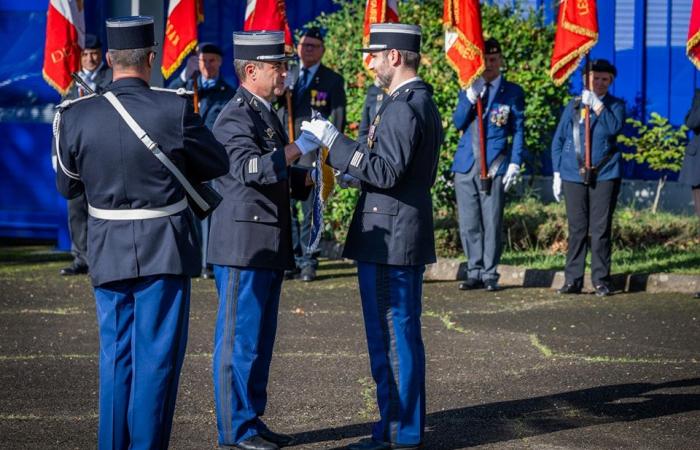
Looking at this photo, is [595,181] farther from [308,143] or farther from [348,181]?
[308,143]

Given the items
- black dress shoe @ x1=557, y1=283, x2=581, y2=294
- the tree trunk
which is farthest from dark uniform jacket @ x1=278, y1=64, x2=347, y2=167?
the tree trunk

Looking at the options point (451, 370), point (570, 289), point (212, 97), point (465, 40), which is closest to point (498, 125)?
point (465, 40)

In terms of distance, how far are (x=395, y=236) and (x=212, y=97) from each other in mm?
6319

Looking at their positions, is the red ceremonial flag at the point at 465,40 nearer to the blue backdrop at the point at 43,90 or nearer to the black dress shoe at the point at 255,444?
the blue backdrop at the point at 43,90

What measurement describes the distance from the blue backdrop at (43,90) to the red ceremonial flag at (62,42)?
160 centimetres

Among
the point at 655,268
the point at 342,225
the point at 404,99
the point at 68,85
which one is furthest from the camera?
the point at 342,225

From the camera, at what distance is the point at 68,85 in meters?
12.7

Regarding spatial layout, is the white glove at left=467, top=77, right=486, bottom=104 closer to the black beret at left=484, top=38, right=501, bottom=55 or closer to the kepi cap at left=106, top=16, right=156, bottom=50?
the black beret at left=484, top=38, right=501, bottom=55

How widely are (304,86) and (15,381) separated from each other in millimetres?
5112

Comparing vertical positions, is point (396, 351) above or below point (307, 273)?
Result: above

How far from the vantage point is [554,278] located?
11.8m

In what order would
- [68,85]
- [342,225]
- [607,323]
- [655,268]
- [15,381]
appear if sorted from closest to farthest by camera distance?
[15,381]
[607,323]
[655,268]
[68,85]
[342,225]

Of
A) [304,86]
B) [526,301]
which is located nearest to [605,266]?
[526,301]

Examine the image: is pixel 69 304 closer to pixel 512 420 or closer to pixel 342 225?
pixel 342 225
